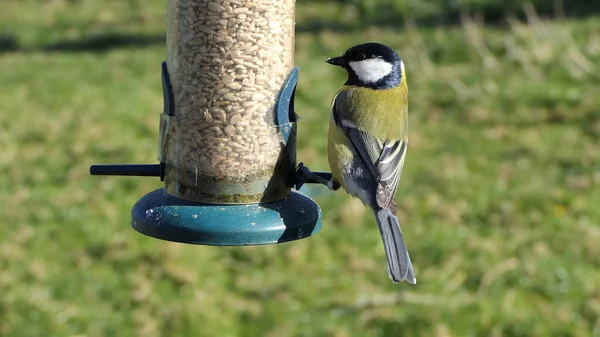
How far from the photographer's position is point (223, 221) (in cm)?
377

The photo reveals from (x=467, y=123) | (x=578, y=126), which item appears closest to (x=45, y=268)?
(x=467, y=123)

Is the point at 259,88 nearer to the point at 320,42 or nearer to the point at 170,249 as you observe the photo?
the point at 170,249

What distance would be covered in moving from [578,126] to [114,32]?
618 cm

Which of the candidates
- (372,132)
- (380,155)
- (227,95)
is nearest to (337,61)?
(372,132)

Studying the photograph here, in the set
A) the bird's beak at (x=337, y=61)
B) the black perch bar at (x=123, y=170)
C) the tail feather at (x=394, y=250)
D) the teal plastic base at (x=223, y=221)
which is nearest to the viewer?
the teal plastic base at (x=223, y=221)

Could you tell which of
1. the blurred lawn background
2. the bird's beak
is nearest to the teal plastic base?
the bird's beak

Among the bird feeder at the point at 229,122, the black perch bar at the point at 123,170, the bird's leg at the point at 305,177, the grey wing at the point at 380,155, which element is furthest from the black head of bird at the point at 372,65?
the black perch bar at the point at 123,170

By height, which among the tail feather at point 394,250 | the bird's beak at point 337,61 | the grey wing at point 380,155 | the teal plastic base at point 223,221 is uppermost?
the bird's beak at point 337,61

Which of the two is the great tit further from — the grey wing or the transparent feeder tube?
the transparent feeder tube

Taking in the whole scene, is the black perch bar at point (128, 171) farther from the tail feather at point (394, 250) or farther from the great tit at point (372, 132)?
the tail feather at point (394, 250)

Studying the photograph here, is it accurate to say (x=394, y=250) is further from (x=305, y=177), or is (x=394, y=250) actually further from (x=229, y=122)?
(x=229, y=122)

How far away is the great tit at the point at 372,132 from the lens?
414cm

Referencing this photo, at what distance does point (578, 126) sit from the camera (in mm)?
8445

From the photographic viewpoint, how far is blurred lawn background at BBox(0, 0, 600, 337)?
228 inches
